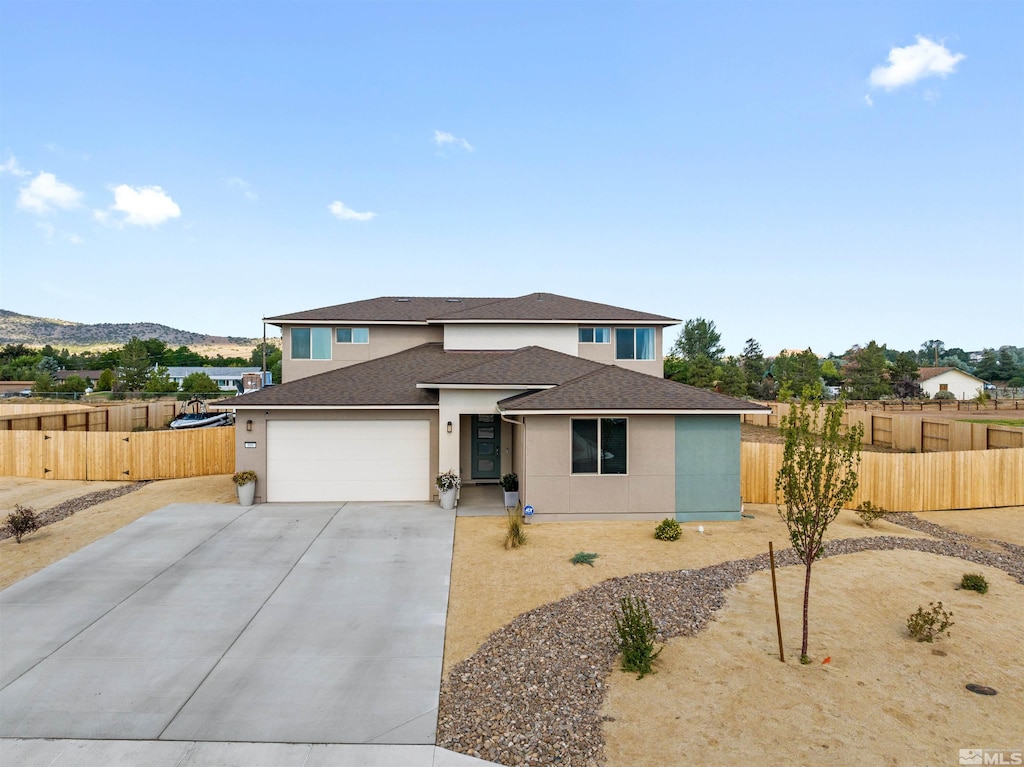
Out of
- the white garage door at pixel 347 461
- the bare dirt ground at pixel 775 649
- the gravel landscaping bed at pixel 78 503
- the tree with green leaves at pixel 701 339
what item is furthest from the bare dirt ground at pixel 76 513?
the tree with green leaves at pixel 701 339

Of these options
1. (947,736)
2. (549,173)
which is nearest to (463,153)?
(549,173)

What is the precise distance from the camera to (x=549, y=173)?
28.5 metres

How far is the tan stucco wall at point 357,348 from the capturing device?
1867 centimetres

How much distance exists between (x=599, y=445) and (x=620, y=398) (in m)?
1.32

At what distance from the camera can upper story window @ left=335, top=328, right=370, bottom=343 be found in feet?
62.7

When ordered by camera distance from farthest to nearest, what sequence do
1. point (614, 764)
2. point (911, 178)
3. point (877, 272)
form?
point (877, 272) < point (911, 178) < point (614, 764)

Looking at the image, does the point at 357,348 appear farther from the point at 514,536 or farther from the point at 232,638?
the point at 232,638

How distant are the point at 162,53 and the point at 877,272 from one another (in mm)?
41772

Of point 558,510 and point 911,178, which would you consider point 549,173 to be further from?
point 558,510

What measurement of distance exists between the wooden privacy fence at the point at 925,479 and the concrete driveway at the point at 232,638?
390 inches

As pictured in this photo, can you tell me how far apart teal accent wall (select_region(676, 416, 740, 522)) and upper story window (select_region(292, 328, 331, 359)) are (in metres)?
13.4

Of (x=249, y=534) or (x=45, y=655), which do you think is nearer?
(x=45, y=655)

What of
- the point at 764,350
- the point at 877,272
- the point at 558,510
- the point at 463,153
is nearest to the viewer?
the point at 558,510

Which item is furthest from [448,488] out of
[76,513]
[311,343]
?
[76,513]
